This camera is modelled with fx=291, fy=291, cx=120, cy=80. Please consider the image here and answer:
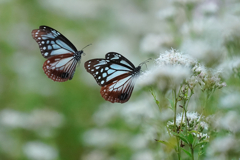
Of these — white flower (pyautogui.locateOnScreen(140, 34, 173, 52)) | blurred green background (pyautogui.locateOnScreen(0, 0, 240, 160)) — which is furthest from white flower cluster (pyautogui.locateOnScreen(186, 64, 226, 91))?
white flower (pyautogui.locateOnScreen(140, 34, 173, 52))

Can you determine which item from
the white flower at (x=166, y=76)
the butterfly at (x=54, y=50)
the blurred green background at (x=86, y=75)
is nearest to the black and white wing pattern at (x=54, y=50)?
the butterfly at (x=54, y=50)

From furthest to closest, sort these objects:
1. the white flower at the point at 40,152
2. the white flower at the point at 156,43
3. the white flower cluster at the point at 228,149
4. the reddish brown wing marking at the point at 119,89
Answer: the white flower at the point at 40,152 < the white flower at the point at 156,43 < the reddish brown wing marking at the point at 119,89 < the white flower cluster at the point at 228,149

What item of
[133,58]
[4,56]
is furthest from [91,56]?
[4,56]

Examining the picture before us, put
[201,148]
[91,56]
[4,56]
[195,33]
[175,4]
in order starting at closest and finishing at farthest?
[201,148] < [195,33] < [175,4] < [4,56] < [91,56]

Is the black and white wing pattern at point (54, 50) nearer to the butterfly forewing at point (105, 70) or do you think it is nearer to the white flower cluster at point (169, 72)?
the butterfly forewing at point (105, 70)

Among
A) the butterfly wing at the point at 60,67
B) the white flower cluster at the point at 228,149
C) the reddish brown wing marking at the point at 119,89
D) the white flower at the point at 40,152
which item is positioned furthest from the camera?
the white flower at the point at 40,152

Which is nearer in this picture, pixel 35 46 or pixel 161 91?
pixel 161 91

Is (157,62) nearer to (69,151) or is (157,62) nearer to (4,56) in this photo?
(69,151)
